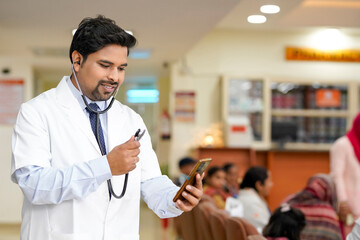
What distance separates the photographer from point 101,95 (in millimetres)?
2096

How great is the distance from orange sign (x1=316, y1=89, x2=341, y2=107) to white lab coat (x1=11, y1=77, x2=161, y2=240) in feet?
23.9

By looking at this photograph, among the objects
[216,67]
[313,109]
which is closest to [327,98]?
[313,109]

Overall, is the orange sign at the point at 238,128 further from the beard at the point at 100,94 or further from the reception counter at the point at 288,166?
the beard at the point at 100,94

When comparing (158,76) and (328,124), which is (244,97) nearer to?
(328,124)

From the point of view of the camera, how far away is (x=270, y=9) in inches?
226

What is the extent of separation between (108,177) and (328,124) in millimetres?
7568

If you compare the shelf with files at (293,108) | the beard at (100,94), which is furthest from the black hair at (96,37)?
the shelf with files at (293,108)

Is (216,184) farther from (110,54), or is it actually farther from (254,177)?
(110,54)

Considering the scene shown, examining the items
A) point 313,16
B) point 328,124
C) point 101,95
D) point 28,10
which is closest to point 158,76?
point 328,124

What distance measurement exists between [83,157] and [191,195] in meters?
0.41

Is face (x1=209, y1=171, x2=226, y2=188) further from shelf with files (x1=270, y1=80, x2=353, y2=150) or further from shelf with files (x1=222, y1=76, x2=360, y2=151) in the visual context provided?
shelf with files (x1=270, y1=80, x2=353, y2=150)

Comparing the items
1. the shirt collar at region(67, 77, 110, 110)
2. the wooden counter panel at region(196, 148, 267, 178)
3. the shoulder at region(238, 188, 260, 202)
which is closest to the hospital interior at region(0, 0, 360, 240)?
the wooden counter panel at region(196, 148, 267, 178)

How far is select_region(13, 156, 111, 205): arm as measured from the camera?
1905 millimetres

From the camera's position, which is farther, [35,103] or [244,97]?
[244,97]
